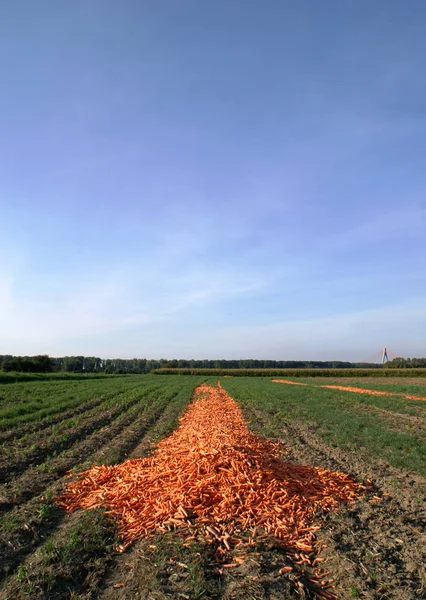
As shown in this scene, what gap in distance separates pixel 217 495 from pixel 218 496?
0.03m

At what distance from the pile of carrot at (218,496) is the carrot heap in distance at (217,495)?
2 cm

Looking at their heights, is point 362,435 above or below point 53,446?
below

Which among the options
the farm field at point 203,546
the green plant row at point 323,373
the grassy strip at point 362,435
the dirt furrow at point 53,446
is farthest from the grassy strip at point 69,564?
the green plant row at point 323,373

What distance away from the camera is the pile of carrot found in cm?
600

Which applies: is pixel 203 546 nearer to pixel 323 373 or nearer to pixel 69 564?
pixel 69 564

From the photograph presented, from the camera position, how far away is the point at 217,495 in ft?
23.3

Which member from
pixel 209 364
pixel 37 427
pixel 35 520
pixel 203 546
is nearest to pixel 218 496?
pixel 203 546

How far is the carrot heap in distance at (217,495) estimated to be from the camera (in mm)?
6039

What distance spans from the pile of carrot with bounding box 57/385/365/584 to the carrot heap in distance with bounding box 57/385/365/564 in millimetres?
15

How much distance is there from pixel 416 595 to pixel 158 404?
2270 cm

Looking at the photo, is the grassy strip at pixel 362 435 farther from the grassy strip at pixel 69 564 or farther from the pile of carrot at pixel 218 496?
the grassy strip at pixel 69 564

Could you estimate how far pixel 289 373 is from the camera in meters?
92.3

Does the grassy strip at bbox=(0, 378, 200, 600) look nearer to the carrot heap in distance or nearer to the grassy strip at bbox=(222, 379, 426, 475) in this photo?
the carrot heap in distance

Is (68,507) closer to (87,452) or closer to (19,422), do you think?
(87,452)
